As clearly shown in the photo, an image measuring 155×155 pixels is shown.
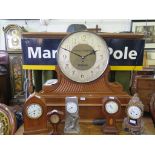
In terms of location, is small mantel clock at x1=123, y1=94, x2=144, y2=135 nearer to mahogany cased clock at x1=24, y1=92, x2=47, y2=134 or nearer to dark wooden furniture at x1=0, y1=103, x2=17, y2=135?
mahogany cased clock at x1=24, y1=92, x2=47, y2=134

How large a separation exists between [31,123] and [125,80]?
70cm

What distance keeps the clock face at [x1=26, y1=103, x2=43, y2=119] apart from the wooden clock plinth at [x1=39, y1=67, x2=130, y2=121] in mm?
156

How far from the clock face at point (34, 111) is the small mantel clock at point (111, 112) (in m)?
0.35

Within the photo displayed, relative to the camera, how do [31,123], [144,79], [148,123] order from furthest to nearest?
[144,79]
[148,123]
[31,123]

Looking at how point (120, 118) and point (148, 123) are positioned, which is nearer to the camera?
point (120, 118)

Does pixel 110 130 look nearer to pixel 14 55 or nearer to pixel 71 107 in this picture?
pixel 71 107

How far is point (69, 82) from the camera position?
1196 mm

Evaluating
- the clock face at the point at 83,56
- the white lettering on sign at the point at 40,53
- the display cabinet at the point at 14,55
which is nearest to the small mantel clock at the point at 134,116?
the clock face at the point at 83,56

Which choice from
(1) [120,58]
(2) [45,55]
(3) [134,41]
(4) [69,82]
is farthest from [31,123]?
(3) [134,41]

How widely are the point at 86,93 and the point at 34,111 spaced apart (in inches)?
13.3

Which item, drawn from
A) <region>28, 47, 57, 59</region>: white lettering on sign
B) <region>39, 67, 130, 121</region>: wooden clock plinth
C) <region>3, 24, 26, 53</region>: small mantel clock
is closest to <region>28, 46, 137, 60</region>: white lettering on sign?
<region>28, 47, 57, 59</region>: white lettering on sign

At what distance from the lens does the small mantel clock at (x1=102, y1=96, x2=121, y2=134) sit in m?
1.08

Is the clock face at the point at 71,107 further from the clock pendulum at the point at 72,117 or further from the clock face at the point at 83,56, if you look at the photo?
the clock face at the point at 83,56

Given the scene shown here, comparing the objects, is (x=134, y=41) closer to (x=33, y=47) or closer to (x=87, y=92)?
(x=87, y=92)
